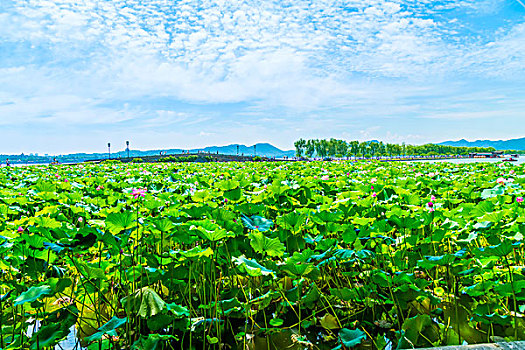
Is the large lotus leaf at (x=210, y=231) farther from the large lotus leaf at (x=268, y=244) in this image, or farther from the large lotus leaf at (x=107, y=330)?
the large lotus leaf at (x=107, y=330)

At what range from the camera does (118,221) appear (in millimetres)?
2039

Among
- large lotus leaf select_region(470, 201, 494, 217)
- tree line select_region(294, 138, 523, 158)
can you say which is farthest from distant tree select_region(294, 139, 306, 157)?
large lotus leaf select_region(470, 201, 494, 217)

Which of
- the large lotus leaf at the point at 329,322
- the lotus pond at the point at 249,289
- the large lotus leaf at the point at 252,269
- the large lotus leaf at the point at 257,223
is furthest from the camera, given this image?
the large lotus leaf at the point at 257,223

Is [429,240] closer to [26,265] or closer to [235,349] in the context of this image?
[235,349]

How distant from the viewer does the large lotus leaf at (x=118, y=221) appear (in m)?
2.01

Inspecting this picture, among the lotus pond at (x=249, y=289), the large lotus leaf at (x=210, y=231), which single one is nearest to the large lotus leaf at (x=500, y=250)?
the lotus pond at (x=249, y=289)

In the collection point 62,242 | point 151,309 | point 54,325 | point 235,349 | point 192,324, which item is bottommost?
point 235,349

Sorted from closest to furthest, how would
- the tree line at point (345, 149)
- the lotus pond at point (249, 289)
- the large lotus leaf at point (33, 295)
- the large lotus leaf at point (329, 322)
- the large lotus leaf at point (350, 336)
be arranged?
the large lotus leaf at point (33, 295) < the large lotus leaf at point (350, 336) < the lotus pond at point (249, 289) < the large lotus leaf at point (329, 322) < the tree line at point (345, 149)

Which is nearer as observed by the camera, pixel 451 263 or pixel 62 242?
pixel 62 242

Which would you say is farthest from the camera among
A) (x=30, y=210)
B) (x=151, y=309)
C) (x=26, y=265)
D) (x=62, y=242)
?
(x=30, y=210)

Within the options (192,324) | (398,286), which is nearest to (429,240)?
(398,286)

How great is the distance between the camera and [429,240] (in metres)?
2.42

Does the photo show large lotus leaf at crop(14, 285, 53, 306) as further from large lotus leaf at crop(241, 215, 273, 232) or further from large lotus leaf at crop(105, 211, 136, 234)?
large lotus leaf at crop(241, 215, 273, 232)

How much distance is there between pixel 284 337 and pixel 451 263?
1195 millimetres
